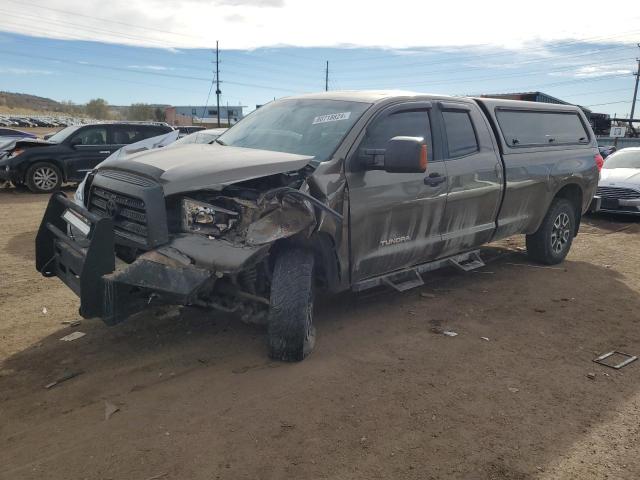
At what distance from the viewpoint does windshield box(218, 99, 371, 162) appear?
4.37 meters

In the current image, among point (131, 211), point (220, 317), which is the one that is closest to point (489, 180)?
point (220, 317)

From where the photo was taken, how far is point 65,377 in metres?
3.69

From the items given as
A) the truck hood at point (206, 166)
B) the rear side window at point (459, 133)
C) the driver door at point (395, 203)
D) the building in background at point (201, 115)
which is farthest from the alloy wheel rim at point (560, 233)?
the building in background at point (201, 115)

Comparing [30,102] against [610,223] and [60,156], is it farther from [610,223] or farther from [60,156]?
[610,223]

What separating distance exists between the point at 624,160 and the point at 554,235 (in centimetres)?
645

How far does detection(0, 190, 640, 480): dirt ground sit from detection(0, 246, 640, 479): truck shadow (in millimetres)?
14

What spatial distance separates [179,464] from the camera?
9.02 ft

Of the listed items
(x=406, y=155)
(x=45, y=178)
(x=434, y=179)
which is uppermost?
(x=406, y=155)

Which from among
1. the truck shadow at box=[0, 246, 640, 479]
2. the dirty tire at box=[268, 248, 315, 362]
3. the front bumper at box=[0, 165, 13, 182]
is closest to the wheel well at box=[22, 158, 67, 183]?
the front bumper at box=[0, 165, 13, 182]

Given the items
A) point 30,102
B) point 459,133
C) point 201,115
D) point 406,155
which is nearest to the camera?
point 406,155

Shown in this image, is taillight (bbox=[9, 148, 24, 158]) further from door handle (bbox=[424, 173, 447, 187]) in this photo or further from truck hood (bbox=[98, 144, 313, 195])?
door handle (bbox=[424, 173, 447, 187])

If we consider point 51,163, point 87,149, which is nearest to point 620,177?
point 87,149

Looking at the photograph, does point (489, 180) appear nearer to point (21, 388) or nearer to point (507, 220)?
point (507, 220)

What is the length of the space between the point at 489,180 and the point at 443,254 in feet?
3.04
